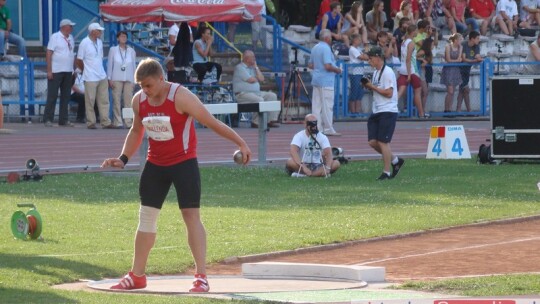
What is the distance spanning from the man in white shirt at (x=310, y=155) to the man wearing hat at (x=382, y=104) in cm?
79

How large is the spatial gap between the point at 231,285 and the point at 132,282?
0.82 metres

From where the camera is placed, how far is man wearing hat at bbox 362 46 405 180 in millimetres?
18375

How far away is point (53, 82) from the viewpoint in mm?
27281

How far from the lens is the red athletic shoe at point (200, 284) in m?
9.94

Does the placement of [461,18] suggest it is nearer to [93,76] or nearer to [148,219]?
[93,76]

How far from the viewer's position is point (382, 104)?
1850 centimetres

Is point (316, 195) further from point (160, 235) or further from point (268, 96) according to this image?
point (268, 96)

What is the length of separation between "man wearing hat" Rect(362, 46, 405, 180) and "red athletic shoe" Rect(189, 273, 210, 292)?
8605 mm

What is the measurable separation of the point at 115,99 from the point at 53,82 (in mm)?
1294

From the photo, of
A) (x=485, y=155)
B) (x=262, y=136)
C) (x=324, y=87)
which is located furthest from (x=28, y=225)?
(x=324, y=87)

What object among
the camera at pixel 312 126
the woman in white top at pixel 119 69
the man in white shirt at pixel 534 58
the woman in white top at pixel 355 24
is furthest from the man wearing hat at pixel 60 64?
the man in white shirt at pixel 534 58

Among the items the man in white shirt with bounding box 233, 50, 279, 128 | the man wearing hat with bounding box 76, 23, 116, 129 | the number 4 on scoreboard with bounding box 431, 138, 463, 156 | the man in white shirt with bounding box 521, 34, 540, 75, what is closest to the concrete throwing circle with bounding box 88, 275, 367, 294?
the number 4 on scoreboard with bounding box 431, 138, 463, 156

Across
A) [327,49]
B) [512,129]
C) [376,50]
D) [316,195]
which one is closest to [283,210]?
[316,195]

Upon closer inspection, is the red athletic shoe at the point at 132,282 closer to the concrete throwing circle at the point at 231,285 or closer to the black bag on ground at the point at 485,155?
the concrete throwing circle at the point at 231,285
